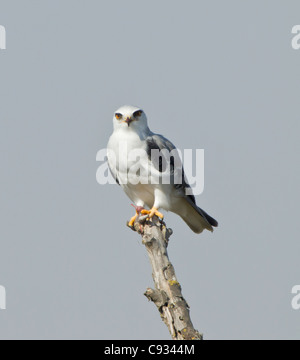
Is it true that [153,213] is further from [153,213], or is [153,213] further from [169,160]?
[169,160]

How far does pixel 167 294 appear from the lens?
792 cm

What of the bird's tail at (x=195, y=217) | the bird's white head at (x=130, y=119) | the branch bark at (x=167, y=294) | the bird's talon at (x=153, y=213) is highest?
the bird's white head at (x=130, y=119)

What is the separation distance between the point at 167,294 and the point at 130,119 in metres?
3.62

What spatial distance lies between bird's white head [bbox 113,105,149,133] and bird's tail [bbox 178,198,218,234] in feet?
4.65

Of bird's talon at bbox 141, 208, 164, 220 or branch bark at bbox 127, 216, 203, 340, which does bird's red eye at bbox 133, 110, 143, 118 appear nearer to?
bird's talon at bbox 141, 208, 164, 220

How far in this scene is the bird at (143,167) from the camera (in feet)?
34.2

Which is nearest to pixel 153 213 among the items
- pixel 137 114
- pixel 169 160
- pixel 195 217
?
pixel 169 160

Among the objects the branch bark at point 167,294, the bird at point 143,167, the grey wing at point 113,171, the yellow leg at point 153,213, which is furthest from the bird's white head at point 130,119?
the branch bark at point 167,294

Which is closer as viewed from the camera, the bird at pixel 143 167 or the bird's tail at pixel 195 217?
the bird at pixel 143 167

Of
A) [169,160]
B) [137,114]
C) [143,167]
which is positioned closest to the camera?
[143,167]

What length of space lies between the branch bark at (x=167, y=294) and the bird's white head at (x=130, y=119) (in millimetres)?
2452

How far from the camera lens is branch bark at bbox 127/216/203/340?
25.0ft

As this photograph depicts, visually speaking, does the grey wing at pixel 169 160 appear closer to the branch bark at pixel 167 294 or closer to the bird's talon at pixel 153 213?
the bird's talon at pixel 153 213
